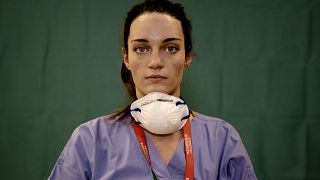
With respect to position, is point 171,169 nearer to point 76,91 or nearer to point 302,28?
point 76,91

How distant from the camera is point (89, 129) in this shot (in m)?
1.08

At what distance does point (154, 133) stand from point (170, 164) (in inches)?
4.1

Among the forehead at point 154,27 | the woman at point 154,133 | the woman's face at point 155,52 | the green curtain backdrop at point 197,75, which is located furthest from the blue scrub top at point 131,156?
the green curtain backdrop at point 197,75

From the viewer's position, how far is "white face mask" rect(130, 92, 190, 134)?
3.37 feet

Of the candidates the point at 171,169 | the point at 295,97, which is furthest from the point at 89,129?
the point at 295,97

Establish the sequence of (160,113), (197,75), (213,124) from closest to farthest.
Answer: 1. (160,113)
2. (213,124)
3. (197,75)

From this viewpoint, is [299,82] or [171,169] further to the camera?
[299,82]

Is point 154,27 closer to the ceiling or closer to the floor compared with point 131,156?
closer to the ceiling

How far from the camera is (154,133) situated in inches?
42.1

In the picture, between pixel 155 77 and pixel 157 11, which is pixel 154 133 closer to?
pixel 155 77

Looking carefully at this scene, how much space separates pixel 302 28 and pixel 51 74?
141cm

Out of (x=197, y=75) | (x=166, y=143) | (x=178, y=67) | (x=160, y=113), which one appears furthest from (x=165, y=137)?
(x=197, y=75)

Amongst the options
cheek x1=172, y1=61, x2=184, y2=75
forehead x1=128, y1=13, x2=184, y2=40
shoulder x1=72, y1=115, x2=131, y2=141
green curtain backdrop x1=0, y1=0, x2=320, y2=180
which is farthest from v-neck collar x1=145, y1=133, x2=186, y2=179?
green curtain backdrop x1=0, y1=0, x2=320, y2=180

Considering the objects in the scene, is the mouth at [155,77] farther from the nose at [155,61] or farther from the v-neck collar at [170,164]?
the v-neck collar at [170,164]
